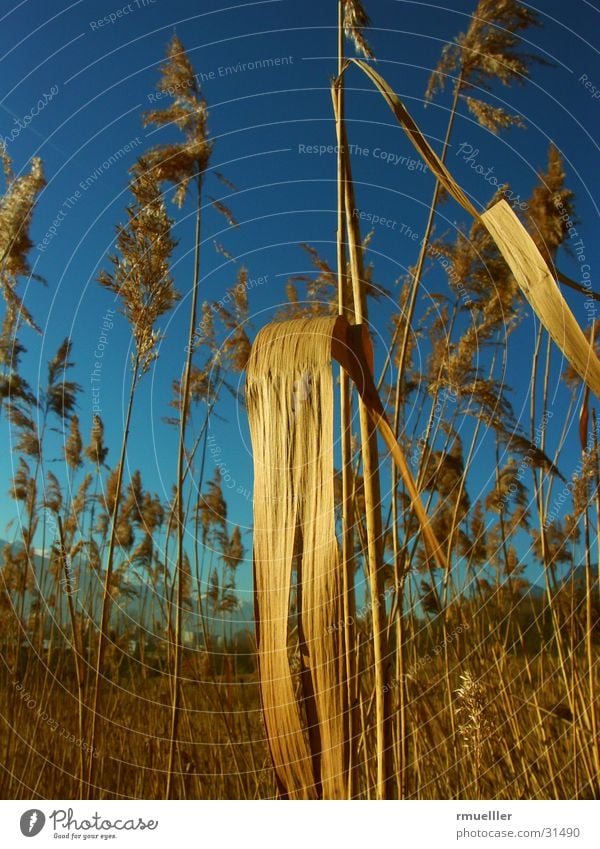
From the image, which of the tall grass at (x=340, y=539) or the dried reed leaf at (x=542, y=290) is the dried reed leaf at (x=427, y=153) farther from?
the tall grass at (x=340, y=539)

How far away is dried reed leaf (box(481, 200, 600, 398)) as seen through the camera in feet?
3.36

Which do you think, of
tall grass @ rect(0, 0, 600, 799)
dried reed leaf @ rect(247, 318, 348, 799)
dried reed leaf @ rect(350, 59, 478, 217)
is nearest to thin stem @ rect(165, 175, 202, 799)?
tall grass @ rect(0, 0, 600, 799)

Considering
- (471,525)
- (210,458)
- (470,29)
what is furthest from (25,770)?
(470,29)

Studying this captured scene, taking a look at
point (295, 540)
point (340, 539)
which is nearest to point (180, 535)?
point (340, 539)

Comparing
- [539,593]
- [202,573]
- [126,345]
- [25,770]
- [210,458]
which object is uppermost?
[126,345]

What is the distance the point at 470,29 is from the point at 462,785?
2.25 meters

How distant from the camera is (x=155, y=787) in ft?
6.51

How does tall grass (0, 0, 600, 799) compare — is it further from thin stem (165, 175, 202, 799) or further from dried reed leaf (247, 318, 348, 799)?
dried reed leaf (247, 318, 348, 799)

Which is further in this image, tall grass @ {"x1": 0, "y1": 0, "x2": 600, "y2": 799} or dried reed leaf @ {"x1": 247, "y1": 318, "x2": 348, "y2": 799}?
tall grass @ {"x1": 0, "y1": 0, "x2": 600, "y2": 799}

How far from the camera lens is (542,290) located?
3.57ft

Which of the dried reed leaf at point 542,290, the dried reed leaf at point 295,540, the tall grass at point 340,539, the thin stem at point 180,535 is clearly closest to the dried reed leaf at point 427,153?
the dried reed leaf at point 542,290

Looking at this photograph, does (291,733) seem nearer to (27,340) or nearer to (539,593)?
(539,593)

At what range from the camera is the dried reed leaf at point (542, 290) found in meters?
1.02

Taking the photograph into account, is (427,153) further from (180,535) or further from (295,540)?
(180,535)
